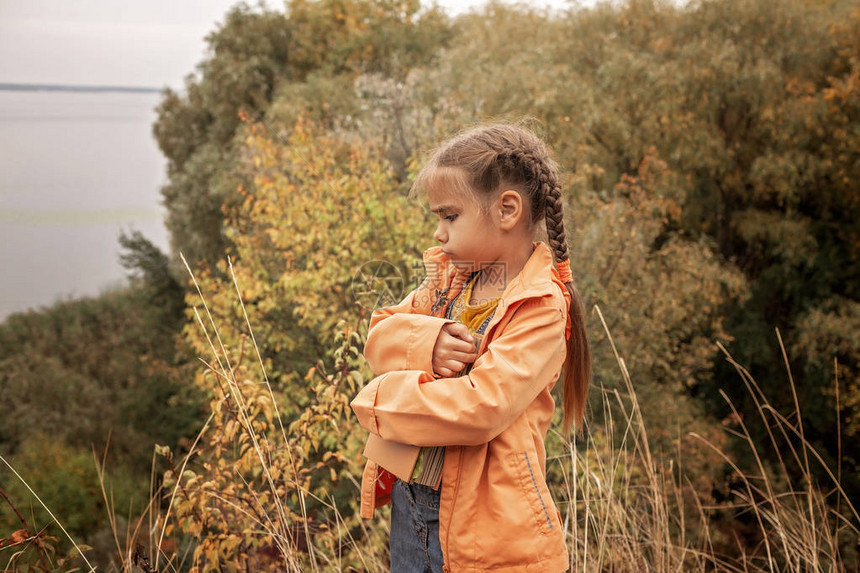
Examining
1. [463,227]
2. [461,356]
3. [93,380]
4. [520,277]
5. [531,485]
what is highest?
[463,227]

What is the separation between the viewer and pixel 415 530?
1.43m

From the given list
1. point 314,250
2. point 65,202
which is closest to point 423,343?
point 314,250

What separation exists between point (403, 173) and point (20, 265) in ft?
54.2

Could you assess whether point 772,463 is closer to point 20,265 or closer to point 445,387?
point 445,387

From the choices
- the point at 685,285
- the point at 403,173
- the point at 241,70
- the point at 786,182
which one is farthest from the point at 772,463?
the point at 241,70

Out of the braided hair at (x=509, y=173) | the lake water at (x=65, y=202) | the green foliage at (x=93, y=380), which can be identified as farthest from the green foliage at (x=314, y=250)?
the lake water at (x=65, y=202)

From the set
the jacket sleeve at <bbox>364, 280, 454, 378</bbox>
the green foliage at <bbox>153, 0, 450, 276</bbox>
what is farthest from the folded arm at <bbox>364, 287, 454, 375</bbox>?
the green foliage at <bbox>153, 0, 450, 276</bbox>

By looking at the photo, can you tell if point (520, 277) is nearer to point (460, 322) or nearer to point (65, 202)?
point (460, 322)

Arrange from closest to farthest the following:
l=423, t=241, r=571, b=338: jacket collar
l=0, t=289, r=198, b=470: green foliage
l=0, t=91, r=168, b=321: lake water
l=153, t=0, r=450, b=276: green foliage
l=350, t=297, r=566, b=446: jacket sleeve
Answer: l=350, t=297, r=566, b=446: jacket sleeve → l=423, t=241, r=571, b=338: jacket collar → l=0, t=289, r=198, b=470: green foliage → l=153, t=0, r=450, b=276: green foliage → l=0, t=91, r=168, b=321: lake water

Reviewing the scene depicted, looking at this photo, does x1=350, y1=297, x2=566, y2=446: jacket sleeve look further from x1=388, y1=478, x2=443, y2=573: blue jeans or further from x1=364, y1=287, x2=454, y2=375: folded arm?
x1=388, y1=478, x2=443, y2=573: blue jeans

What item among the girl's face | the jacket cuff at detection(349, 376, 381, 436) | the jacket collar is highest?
the girl's face

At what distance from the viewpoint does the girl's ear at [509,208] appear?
A: 1.39m

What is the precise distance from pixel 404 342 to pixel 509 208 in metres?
0.37

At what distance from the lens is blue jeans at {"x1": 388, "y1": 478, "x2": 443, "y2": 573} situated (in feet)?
4.54
